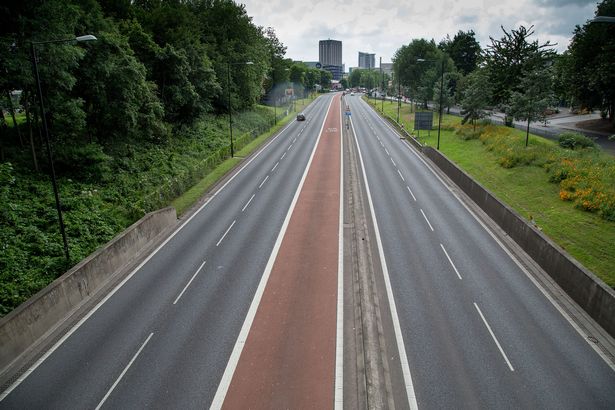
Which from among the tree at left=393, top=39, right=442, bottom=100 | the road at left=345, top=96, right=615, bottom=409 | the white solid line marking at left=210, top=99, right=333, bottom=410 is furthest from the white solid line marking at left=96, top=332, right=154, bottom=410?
the tree at left=393, top=39, right=442, bottom=100

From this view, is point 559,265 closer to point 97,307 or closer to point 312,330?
point 312,330

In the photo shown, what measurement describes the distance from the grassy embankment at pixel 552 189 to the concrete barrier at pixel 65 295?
23.4 meters

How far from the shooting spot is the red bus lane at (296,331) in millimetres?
11867

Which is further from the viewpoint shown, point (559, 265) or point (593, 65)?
point (593, 65)

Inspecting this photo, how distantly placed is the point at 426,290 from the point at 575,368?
6152 millimetres

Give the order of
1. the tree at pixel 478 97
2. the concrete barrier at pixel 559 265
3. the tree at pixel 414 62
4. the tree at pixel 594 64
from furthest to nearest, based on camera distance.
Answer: the tree at pixel 414 62, the tree at pixel 478 97, the tree at pixel 594 64, the concrete barrier at pixel 559 265

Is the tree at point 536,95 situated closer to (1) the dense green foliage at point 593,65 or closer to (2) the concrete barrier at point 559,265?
(1) the dense green foliage at point 593,65

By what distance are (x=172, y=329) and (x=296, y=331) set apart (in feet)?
15.7

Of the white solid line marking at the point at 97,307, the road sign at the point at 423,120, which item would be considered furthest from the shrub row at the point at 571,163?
the white solid line marking at the point at 97,307

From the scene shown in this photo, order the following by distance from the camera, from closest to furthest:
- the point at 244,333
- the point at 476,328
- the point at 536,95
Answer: the point at 244,333 < the point at 476,328 < the point at 536,95

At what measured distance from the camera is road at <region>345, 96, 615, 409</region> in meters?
12.0

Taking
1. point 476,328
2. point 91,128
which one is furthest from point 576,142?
point 91,128

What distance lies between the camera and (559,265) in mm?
18031

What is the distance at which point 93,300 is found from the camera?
1748 centimetres
